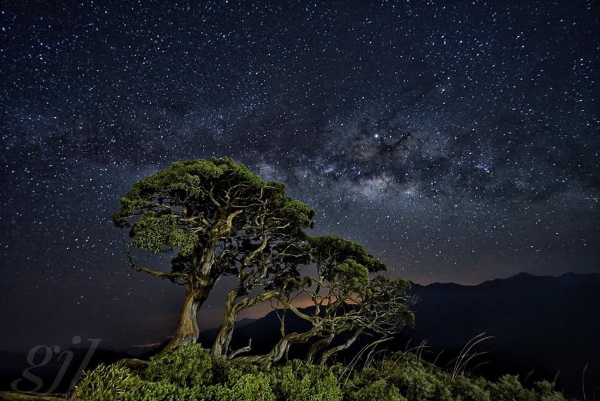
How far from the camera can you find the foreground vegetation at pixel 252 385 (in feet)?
15.0

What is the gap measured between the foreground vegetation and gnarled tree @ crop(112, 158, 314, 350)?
126 inches

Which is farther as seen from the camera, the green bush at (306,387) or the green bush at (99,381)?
the green bush at (306,387)

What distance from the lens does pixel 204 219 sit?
10.6 metres

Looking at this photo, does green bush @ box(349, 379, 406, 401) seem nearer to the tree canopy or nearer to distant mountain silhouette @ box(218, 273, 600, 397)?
the tree canopy

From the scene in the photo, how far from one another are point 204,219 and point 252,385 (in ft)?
22.4

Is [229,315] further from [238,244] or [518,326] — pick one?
[518,326]

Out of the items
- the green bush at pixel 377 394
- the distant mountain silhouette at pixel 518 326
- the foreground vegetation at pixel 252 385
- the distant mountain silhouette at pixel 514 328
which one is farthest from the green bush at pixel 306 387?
the distant mountain silhouette at pixel 518 326

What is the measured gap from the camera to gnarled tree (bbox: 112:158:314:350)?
853 cm

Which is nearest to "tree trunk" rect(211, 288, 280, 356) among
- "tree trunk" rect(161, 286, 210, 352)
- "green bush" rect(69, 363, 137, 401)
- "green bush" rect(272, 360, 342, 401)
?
"tree trunk" rect(161, 286, 210, 352)

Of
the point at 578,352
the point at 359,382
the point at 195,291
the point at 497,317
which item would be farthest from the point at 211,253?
the point at 497,317

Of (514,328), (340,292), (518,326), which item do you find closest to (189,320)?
(340,292)

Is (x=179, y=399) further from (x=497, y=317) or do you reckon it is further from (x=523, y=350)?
(x=497, y=317)

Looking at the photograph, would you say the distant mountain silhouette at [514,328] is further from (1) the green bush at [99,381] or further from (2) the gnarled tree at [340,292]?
(1) the green bush at [99,381]

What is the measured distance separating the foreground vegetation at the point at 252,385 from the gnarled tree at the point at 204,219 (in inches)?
126
